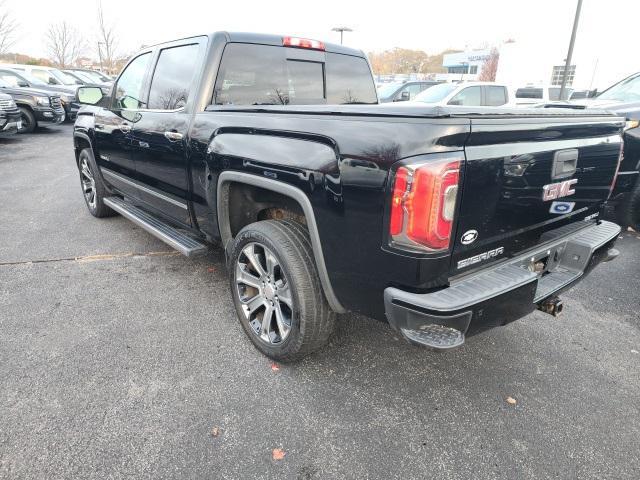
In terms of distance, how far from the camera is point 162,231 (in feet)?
11.8

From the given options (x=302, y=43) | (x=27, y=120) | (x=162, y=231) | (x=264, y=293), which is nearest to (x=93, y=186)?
(x=162, y=231)

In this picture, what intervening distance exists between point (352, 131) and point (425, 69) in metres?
88.8

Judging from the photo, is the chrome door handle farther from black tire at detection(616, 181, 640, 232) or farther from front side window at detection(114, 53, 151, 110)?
black tire at detection(616, 181, 640, 232)

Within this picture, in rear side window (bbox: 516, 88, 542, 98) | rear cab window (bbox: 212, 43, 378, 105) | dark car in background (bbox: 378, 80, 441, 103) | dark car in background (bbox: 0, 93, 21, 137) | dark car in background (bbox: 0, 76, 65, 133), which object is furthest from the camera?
rear side window (bbox: 516, 88, 542, 98)

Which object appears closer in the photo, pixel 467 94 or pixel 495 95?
pixel 467 94

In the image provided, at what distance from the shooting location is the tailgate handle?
208 centimetres

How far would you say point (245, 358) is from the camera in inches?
106

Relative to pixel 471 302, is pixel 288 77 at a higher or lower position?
higher

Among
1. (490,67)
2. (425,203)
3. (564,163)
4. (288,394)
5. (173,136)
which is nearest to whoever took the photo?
(425,203)

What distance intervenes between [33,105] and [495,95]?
12633 millimetres

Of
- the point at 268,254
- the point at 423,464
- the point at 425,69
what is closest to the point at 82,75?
the point at 268,254

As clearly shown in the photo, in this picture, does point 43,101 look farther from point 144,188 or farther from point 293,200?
point 293,200

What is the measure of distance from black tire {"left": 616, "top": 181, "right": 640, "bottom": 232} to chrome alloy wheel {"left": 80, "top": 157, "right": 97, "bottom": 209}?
5910 millimetres

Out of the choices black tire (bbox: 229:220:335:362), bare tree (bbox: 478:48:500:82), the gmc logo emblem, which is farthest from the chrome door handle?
bare tree (bbox: 478:48:500:82)
